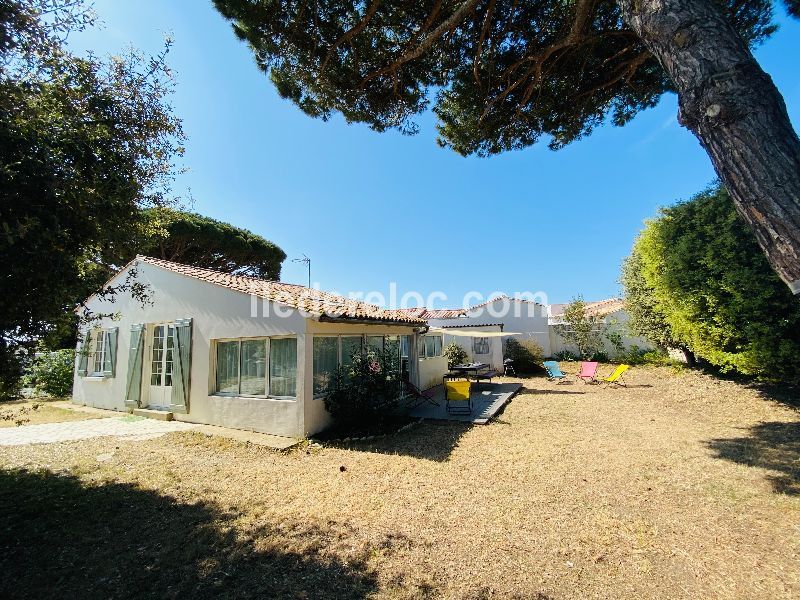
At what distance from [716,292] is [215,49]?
18346 millimetres

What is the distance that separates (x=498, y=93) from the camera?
896 centimetres

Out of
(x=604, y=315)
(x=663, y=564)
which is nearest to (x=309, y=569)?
(x=663, y=564)

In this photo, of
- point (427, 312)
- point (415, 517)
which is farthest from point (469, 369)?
point (427, 312)

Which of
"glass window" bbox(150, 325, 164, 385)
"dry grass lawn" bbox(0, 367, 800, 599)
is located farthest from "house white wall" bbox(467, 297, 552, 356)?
"glass window" bbox(150, 325, 164, 385)

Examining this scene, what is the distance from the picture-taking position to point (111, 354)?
15.1 meters

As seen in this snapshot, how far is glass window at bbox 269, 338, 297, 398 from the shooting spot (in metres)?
10.4

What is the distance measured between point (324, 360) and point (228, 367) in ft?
11.4

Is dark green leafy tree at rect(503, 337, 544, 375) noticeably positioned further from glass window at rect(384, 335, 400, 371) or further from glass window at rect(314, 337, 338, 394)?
glass window at rect(314, 337, 338, 394)

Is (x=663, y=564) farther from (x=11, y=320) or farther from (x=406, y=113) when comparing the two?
(x=406, y=113)

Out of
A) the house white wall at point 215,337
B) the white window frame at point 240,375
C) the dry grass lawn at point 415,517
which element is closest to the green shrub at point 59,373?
the house white wall at point 215,337

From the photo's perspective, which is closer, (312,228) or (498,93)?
(498,93)

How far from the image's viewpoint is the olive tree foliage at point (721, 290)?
12094 mm

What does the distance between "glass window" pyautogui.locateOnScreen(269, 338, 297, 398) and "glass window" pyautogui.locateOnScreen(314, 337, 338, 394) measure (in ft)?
2.08

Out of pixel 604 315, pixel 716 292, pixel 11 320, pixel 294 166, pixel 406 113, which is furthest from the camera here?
pixel 604 315
